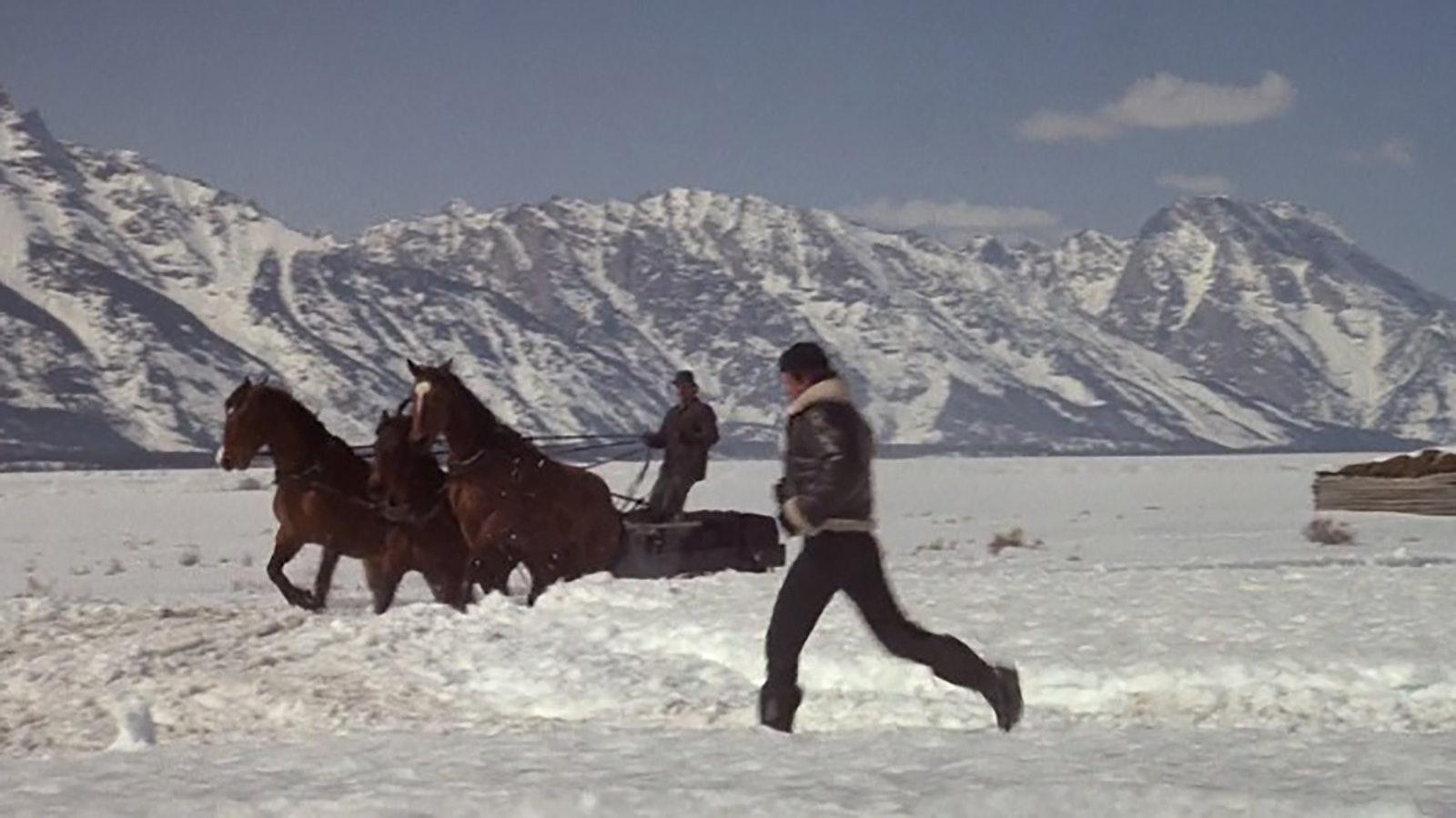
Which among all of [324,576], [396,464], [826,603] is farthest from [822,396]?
[324,576]

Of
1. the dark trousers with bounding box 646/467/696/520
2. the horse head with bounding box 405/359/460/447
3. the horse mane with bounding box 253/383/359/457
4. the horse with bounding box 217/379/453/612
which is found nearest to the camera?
the horse head with bounding box 405/359/460/447

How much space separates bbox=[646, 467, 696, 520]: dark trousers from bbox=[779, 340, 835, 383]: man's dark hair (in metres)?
8.07

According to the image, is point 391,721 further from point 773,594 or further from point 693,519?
point 693,519

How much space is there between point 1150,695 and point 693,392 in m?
7.01

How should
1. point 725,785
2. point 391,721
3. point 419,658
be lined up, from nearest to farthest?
point 725,785, point 391,721, point 419,658

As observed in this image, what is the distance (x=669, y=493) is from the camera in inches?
646

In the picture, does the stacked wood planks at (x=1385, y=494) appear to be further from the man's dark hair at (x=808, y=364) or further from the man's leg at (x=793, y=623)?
the man's leg at (x=793, y=623)

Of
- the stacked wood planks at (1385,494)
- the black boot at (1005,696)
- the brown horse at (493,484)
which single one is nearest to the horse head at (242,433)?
the brown horse at (493,484)

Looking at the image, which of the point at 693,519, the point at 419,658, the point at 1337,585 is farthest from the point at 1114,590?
the point at 419,658

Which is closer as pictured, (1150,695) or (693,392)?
(1150,695)

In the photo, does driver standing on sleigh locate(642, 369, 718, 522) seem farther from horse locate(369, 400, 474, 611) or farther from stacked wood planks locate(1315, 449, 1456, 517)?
stacked wood planks locate(1315, 449, 1456, 517)

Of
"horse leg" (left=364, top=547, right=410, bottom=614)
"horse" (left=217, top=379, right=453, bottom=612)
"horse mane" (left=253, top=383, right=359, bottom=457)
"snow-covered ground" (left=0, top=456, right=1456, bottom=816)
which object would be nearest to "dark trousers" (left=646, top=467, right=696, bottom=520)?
"snow-covered ground" (left=0, top=456, right=1456, bottom=816)

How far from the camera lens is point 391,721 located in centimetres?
952

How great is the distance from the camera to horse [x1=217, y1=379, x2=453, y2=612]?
13328 mm
